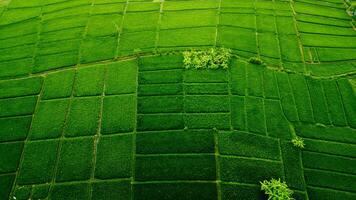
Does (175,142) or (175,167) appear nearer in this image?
(175,167)

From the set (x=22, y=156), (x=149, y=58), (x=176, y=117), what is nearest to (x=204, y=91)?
(x=176, y=117)

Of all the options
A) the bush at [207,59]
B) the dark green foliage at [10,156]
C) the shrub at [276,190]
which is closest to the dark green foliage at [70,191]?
the dark green foliage at [10,156]

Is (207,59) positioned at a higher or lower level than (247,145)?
higher

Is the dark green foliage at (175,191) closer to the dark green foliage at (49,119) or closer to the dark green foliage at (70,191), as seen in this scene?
the dark green foliage at (70,191)

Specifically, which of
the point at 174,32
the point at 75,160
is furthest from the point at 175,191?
the point at 174,32

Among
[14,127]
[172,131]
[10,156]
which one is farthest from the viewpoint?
[14,127]

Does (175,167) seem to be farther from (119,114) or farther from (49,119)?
(49,119)

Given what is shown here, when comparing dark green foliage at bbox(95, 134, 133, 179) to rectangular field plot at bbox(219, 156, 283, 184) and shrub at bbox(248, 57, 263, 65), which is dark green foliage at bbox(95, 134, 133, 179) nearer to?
rectangular field plot at bbox(219, 156, 283, 184)
